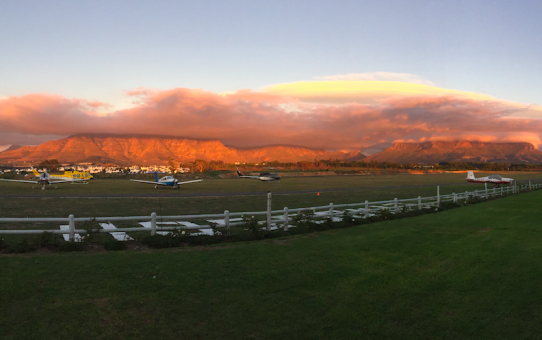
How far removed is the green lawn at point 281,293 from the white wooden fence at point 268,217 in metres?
1.91

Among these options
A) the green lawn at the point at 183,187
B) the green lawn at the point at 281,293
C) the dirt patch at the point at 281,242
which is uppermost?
the green lawn at the point at 281,293

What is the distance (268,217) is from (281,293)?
7.95 meters

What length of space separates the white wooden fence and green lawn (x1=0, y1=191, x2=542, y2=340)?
191cm

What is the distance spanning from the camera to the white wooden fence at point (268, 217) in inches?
496

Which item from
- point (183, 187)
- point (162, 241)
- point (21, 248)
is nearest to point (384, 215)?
point (162, 241)

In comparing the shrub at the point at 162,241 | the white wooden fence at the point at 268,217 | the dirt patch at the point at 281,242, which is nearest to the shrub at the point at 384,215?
the white wooden fence at the point at 268,217

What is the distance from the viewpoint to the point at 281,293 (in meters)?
7.71

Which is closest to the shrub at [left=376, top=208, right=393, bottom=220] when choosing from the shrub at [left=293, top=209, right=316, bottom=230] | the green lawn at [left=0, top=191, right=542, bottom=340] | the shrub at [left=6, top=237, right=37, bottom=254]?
the shrub at [left=293, top=209, right=316, bottom=230]

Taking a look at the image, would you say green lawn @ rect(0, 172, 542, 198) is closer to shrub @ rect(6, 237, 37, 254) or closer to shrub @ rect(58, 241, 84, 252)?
shrub @ rect(6, 237, 37, 254)

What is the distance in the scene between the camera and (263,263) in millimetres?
10133

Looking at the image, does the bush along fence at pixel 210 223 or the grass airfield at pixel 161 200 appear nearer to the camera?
the bush along fence at pixel 210 223

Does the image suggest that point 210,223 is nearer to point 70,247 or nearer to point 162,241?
point 162,241

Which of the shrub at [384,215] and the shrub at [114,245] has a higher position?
the shrub at [114,245]

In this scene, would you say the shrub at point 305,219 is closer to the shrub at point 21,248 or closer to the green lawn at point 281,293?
the green lawn at point 281,293
